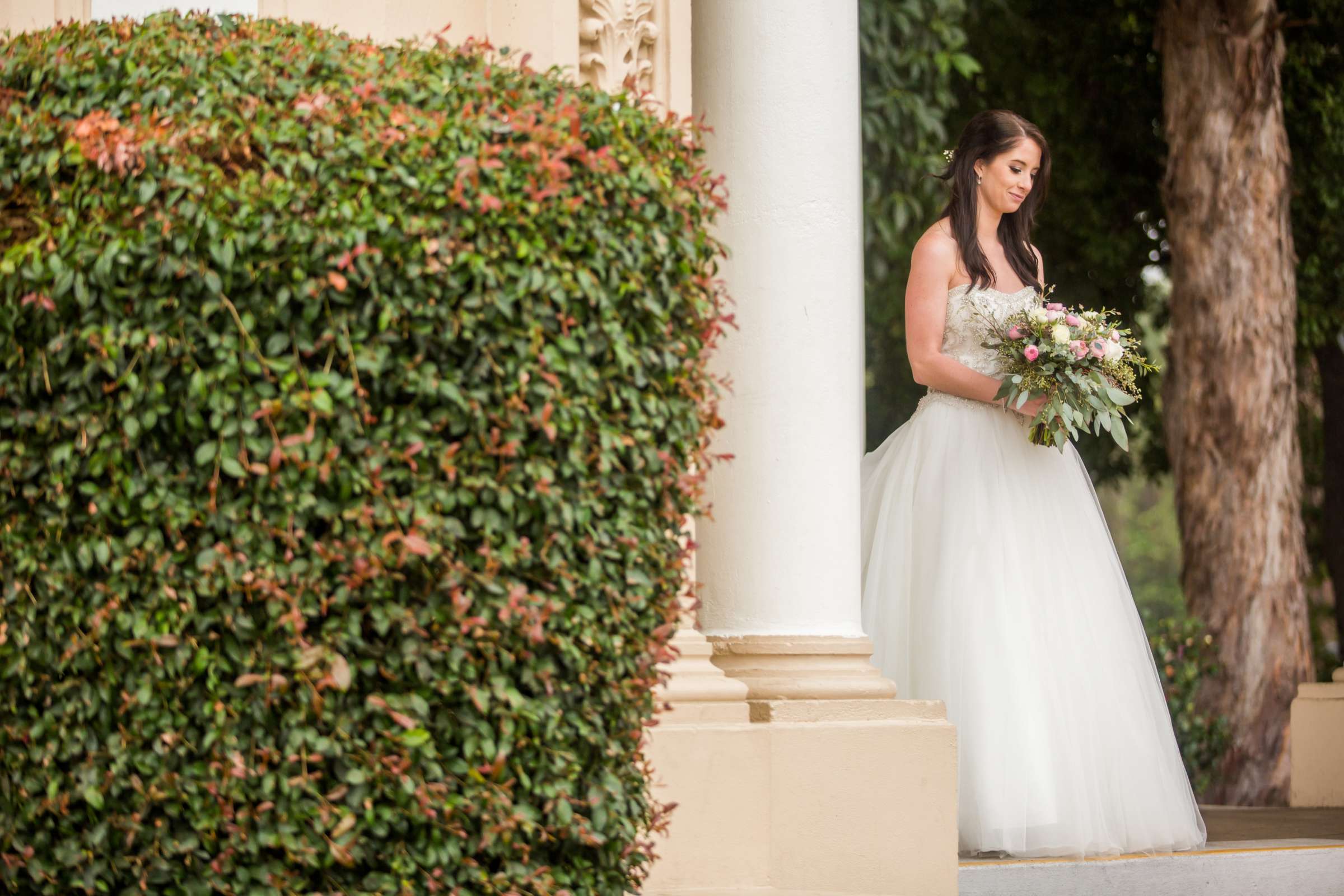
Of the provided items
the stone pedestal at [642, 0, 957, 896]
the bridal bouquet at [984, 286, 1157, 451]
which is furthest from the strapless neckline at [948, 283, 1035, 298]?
the stone pedestal at [642, 0, 957, 896]

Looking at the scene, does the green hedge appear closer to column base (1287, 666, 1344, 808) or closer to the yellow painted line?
the yellow painted line

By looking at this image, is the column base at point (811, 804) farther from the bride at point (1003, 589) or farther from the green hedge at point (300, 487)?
the green hedge at point (300, 487)

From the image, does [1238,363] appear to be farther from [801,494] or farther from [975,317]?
[801,494]

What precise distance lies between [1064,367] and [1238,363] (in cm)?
579

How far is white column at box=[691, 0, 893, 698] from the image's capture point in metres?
5.01

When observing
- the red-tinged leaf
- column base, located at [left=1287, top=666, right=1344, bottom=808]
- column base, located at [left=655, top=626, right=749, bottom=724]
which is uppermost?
the red-tinged leaf

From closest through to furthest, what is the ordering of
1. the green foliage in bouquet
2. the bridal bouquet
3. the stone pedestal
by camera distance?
the stone pedestal
the bridal bouquet
the green foliage in bouquet

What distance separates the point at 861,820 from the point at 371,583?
2.17 m

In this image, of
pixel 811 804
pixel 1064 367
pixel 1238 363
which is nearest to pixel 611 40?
pixel 1064 367

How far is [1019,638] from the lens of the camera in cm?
559

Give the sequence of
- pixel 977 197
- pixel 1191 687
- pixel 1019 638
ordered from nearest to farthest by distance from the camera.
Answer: pixel 1019 638 → pixel 977 197 → pixel 1191 687

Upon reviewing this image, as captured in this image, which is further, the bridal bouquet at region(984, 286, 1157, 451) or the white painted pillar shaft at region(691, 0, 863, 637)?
the bridal bouquet at region(984, 286, 1157, 451)

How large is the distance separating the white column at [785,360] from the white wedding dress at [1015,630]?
66cm

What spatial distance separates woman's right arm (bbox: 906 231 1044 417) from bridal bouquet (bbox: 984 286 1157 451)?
101mm
